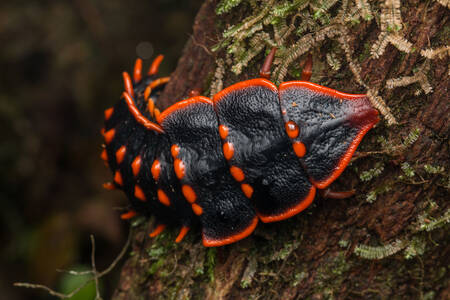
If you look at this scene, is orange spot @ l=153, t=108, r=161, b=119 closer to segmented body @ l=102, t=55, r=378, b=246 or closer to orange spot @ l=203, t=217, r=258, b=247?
segmented body @ l=102, t=55, r=378, b=246

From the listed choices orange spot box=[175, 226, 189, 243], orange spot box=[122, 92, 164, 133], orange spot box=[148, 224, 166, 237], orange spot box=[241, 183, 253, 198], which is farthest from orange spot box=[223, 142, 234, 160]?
orange spot box=[148, 224, 166, 237]

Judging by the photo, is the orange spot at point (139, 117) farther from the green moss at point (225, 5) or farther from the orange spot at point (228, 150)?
the green moss at point (225, 5)

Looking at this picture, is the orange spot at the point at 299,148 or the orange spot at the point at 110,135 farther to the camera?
the orange spot at the point at 110,135

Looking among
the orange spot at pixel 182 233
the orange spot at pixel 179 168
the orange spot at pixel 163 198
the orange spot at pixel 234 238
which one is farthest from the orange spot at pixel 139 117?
the orange spot at pixel 234 238

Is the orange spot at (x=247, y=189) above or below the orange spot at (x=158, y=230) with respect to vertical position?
above

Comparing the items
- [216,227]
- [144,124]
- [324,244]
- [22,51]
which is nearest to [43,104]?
[22,51]
